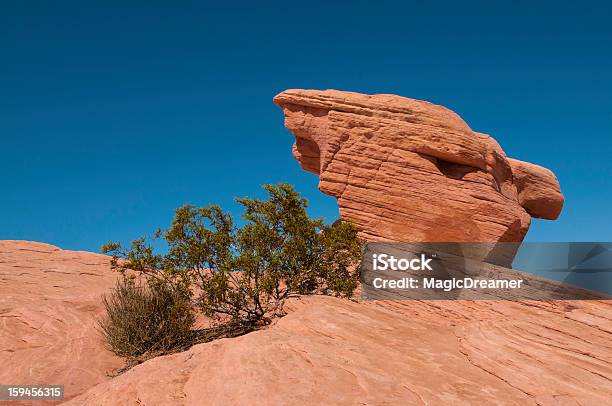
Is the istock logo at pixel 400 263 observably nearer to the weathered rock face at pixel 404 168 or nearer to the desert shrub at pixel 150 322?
the weathered rock face at pixel 404 168

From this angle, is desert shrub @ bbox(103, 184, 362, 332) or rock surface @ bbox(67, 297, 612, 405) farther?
desert shrub @ bbox(103, 184, 362, 332)

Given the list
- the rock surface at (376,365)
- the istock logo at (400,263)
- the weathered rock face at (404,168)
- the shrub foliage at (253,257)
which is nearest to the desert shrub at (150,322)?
the shrub foliage at (253,257)

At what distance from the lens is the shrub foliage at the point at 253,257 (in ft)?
75.4

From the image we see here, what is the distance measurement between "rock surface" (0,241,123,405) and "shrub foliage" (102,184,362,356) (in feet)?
5.82

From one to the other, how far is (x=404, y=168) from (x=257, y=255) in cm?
1276

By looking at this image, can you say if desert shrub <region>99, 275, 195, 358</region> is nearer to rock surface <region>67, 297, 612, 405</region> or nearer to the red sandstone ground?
the red sandstone ground

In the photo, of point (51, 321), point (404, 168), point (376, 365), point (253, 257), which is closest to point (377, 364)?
point (376, 365)

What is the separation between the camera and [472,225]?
101 feet

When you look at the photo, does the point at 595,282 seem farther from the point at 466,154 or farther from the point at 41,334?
the point at 41,334

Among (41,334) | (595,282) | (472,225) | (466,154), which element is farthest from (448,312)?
(41,334)

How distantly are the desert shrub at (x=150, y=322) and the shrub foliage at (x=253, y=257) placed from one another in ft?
0.45

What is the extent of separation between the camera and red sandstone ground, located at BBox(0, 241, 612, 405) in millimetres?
9508

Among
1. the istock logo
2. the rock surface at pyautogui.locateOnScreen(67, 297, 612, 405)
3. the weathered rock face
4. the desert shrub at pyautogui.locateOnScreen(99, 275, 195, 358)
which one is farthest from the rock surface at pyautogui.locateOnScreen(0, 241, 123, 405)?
the weathered rock face

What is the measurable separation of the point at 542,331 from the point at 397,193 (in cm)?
1692
